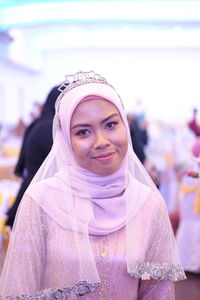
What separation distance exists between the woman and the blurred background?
8.92 feet

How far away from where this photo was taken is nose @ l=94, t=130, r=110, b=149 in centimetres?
103

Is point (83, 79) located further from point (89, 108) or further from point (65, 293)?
point (65, 293)

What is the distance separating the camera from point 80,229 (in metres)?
1.07

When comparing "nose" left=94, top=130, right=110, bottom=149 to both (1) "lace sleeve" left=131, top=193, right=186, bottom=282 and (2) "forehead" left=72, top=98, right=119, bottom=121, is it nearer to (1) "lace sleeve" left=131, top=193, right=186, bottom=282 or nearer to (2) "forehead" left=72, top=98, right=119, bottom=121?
(2) "forehead" left=72, top=98, right=119, bottom=121

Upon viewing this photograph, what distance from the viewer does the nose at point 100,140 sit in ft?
3.38

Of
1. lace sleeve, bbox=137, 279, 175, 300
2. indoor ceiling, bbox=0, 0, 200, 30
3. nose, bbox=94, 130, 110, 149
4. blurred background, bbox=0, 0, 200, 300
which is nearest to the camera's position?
nose, bbox=94, 130, 110, 149

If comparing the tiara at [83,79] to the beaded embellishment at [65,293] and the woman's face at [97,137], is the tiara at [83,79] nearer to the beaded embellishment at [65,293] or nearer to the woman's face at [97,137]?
the woman's face at [97,137]

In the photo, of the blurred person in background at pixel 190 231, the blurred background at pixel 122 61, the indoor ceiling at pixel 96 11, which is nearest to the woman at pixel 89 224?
the blurred person in background at pixel 190 231

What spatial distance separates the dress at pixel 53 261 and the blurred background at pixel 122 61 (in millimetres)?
2746

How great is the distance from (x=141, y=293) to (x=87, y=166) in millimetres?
401

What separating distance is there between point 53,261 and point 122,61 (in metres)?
7.47

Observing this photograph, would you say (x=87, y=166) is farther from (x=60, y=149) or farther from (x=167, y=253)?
(x=167, y=253)

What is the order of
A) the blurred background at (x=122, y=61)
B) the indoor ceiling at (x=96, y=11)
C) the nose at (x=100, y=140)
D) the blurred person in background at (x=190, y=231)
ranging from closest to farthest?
the nose at (x=100, y=140), the blurred person in background at (x=190, y=231), the indoor ceiling at (x=96, y=11), the blurred background at (x=122, y=61)

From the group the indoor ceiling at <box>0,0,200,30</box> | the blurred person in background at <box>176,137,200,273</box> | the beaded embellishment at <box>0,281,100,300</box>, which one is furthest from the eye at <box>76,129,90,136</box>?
the indoor ceiling at <box>0,0,200,30</box>
